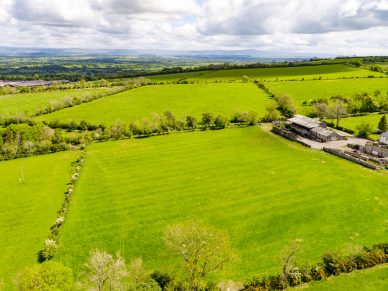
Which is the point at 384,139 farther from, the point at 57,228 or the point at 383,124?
the point at 57,228

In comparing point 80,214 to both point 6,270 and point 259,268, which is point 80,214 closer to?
point 6,270

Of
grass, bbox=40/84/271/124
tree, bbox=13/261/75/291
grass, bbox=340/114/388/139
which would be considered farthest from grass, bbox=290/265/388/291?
grass, bbox=40/84/271/124

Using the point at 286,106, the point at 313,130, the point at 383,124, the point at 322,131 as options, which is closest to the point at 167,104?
the point at 286,106

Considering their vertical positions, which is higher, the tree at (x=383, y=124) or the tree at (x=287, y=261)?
the tree at (x=383, y=124)

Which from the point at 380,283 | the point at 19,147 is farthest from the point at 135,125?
the point at 380,283

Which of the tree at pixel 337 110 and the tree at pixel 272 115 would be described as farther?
the tree at pixel 272 115

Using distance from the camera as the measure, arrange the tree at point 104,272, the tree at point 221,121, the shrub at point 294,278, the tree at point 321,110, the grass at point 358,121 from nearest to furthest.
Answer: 1. the tree at point 104,272
2. the shrub at point 294,278
3. the grass at point 358,121
4. the tree at point 321,110
5. the tree at point 221,121

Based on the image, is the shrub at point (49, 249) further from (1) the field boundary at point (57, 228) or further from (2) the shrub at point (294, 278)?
(2) the shrub at point (294, 278)

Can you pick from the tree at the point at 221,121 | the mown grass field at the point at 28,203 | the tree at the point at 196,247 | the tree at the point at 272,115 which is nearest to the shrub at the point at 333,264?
the tree at the point at 196,247
